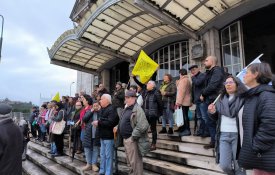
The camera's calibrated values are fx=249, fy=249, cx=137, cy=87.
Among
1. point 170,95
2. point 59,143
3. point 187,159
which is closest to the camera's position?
point 187,159

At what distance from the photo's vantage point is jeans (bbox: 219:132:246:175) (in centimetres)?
339


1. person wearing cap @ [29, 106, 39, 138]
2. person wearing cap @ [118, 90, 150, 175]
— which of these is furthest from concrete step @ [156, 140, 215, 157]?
person wearing cap @ [29, 106, 39, 138]

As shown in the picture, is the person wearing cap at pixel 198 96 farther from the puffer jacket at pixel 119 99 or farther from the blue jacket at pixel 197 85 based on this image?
the puffer jacket at pixel 119 99

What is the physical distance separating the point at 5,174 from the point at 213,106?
3.14 meters

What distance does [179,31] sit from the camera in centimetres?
942

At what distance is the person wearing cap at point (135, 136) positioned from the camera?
463 centimetres

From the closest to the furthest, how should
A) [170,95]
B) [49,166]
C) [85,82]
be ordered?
1. [170,95]
2. [49,166]
3. [85,82]

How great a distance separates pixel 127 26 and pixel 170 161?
6.79 meters

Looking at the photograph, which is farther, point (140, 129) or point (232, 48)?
point (232, 48)

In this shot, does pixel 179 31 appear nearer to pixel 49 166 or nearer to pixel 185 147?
pixel 185 147

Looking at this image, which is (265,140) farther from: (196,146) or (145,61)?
(145,61)

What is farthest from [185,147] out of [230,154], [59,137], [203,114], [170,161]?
[59,137]

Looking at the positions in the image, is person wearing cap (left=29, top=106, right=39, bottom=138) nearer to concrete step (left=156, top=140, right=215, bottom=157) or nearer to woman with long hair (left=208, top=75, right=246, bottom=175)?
→ concrete step (left=156, top=140, right=215, bottom=157)

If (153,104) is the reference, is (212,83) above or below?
above
